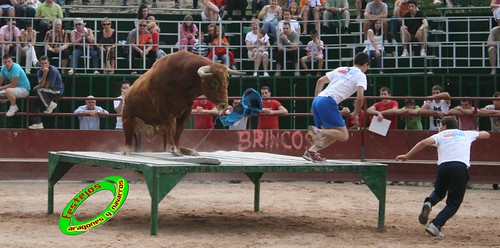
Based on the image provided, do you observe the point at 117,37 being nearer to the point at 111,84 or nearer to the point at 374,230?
the point at 111,84

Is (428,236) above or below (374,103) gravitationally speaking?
below

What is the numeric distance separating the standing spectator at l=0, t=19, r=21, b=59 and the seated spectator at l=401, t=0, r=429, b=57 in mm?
8693

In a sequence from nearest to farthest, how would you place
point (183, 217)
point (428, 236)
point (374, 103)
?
point (428, 236), point (183, 217), point (374, 103)

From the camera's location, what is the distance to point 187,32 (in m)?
25.6

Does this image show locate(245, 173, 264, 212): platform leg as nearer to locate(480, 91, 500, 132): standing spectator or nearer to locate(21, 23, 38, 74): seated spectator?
locate(480, 91, 500, 132): standing spectator

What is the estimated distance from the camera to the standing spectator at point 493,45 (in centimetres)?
2452

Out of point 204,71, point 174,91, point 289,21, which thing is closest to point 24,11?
point 289,21

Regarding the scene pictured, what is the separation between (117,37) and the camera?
26484mm

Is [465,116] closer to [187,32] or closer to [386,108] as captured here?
[386,108]

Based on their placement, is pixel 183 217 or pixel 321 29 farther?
pixel 321 29

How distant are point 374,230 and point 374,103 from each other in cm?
993

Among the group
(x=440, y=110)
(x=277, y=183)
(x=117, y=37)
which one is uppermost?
(x=117, y=37)

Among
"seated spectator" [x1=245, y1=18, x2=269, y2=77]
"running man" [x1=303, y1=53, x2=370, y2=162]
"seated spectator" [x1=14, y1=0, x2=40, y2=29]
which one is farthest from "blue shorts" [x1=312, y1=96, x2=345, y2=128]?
"seated spectator" [x1=14, y1=0, x2=40, y2=29]

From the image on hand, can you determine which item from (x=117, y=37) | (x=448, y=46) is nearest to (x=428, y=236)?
(x=448, y=46)
